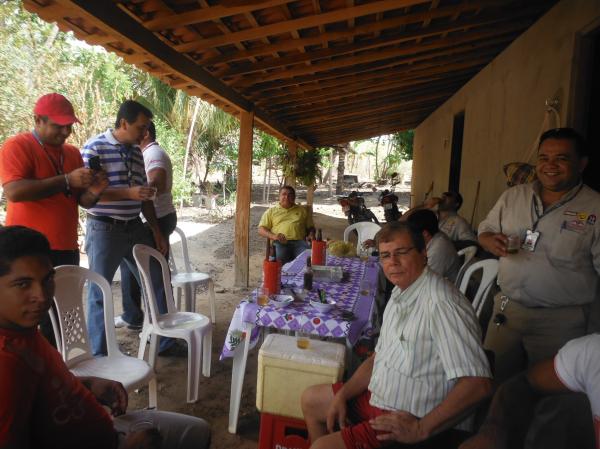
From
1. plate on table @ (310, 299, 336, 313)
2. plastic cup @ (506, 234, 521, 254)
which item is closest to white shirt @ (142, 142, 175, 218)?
plate on table @ (310, 299, 336, 313)

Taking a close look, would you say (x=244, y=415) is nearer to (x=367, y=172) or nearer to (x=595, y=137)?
(x=595, y=137)

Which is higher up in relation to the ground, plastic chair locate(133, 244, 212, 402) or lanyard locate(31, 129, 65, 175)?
lanyard locate(31, 129, 65, 175)

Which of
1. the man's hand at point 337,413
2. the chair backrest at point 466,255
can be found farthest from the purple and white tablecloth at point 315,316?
the chair backrest at point 466,255

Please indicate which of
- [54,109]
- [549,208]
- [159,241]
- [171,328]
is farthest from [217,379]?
[549,208]

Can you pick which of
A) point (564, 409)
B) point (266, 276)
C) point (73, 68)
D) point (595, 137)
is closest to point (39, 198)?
point (266, 276)

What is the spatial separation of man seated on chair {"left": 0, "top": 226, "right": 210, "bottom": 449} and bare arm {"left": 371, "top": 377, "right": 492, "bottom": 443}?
0.84m

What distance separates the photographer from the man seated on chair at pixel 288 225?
16.5 feet

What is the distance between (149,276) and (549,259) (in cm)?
239

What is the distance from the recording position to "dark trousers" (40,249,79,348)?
8.11 ft

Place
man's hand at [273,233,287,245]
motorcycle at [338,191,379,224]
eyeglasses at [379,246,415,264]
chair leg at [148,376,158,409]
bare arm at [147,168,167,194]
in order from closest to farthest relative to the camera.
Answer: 1. eyeglasses at [379,246,415,264]
2. chair leg at [148,376,158,409]
3. bare arm at [147,168,167,194]
4. man's hand at [273,233,287,245]
5. motorcycle at [338,191,379,224]

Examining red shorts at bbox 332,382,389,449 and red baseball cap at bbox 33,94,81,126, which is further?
red baseball cap at bbox 33,94,81,126

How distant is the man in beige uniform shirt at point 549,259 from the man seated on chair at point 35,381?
1.87m

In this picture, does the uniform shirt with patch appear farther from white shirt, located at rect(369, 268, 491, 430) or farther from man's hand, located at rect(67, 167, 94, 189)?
man's hand, located at rect(67, 167, 94, 189)

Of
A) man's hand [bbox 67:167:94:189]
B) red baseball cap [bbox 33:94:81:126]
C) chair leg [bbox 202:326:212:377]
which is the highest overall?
red baseball cap [bbox 33:94:81:126]
